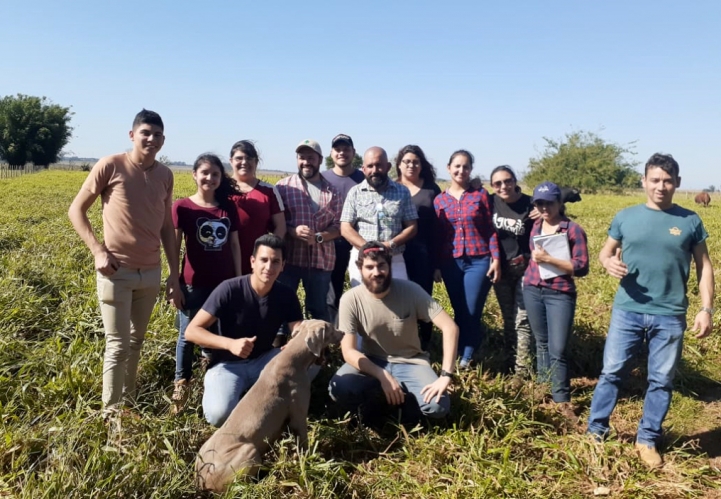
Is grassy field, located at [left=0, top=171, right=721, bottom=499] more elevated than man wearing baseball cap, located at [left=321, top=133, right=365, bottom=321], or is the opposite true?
man wearing baseball cap, located at [left=321, top=133, right=365, bottom=321]

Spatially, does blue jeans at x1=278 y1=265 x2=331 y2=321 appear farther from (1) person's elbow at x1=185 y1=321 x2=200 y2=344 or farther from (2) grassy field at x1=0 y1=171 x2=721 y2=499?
(1) person's elbow at x1=185 y1=321 x2=200 y2=344

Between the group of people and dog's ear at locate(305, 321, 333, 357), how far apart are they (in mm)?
409

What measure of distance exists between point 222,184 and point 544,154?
181 feet

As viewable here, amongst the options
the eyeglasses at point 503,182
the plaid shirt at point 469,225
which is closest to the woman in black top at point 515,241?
the eyeglasses at point 503,182

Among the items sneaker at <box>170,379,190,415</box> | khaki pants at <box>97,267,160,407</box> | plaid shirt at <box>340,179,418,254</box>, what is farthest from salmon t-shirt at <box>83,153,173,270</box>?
plaid shirt at <box>340,179,418,254</box>

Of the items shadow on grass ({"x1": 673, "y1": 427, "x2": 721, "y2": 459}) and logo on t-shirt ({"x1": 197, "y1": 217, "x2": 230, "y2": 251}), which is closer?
shadow on grass ({"x1": 673, "y1": 427, "x2": 721, "y2": 459})

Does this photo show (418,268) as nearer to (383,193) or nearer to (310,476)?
(383,193)

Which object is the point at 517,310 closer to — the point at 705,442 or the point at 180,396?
the point at 705,442

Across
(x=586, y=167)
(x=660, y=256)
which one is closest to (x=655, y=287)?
(x=660, y=256)

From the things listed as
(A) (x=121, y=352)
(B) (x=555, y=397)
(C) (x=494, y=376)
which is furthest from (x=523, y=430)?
(A) (x=121, y=352)

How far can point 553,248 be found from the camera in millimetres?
4129

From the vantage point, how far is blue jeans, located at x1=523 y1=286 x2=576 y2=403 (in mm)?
4145

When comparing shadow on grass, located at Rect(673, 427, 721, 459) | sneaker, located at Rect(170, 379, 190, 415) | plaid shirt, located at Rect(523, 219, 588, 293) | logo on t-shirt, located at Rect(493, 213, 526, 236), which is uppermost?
logo on t-shirt, located at Rect(493, 213, 526, 236)

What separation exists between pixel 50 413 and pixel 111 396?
0.46 m
